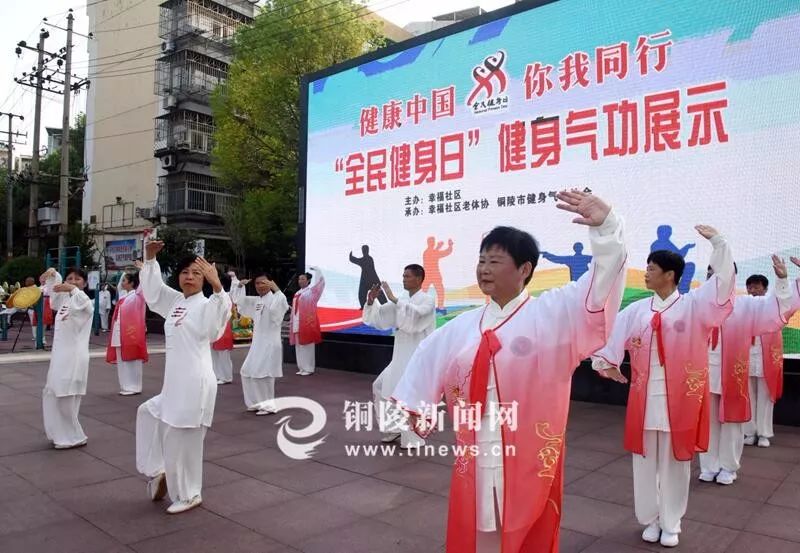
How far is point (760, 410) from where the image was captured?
5.97 metres

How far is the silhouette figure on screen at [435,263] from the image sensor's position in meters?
8.77

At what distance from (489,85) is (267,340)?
179 inches

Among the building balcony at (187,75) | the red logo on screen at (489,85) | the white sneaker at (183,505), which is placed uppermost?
the building balcony at (187,75)

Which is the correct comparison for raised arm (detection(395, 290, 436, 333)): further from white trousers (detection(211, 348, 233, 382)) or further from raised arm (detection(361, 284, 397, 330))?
white trousers (detection(211, 348, 233, 382))

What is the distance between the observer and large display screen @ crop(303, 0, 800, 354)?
21.3 feet

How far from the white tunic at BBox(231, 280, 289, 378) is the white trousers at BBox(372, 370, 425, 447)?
4.46ft

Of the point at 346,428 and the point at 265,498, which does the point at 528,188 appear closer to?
the point at 346,428

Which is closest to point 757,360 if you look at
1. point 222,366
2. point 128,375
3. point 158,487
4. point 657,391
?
point 657,391

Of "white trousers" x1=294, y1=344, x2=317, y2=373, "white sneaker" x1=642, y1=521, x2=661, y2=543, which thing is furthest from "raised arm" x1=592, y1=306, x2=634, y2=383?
"white trousers" x1=294, y1=344, x2=317, y2=373

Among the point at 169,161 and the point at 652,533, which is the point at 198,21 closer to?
the point at 169,161

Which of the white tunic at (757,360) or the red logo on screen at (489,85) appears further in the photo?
the red logo on screen at (489,85)

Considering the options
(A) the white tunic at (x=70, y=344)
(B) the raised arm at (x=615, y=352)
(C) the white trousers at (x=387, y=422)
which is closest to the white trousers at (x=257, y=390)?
(C) the white trousers at (x=387, y=422)

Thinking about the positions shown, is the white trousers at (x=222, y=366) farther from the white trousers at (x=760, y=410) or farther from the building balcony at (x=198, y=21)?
the building balcony at (x=198, y=21)

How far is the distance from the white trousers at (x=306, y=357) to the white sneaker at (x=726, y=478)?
7100 millimetres
